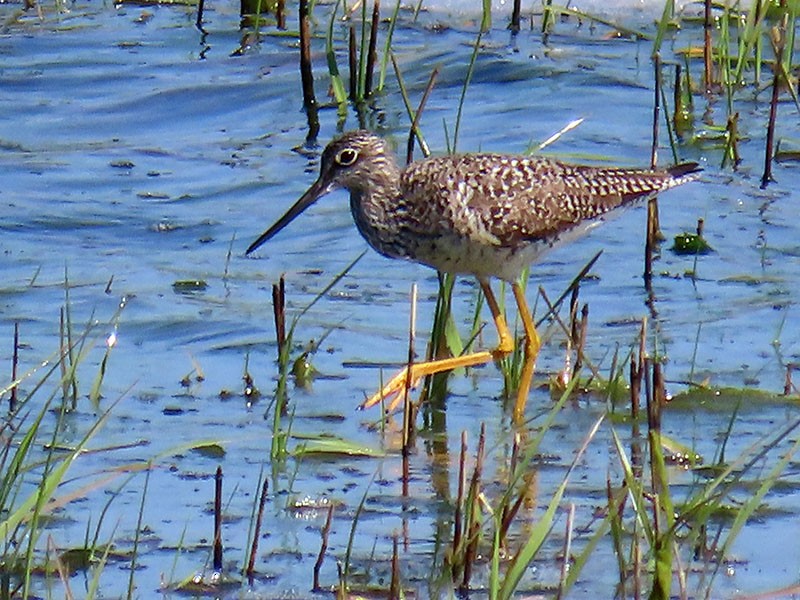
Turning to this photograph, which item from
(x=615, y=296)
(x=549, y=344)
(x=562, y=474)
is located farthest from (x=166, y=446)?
(x=615, y=296)

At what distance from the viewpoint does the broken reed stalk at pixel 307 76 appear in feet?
35.1

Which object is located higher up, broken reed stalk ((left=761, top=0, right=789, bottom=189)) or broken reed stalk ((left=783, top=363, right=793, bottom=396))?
broken reed stalk ((left=761, top=0, right=789, bottom=189))

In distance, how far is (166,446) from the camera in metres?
6.45

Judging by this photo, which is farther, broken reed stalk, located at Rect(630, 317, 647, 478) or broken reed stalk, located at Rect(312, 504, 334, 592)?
broken reed stalk, located at Rect(630, 317, 647, 478)

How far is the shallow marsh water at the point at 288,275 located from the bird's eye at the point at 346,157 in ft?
2.66

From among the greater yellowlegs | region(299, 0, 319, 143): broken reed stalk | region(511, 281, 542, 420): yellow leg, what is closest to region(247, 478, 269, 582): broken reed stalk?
region(511, 281, 542, 420): yellow leg

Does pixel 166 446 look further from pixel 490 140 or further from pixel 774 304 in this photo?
pixel 490 140

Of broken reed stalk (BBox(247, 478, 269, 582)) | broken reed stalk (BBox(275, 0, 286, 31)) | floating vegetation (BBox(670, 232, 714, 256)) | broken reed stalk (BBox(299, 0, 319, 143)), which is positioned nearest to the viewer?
broken reed stalk (BBox(247, 478, 269, 582))

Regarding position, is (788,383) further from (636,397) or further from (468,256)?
(468,256)

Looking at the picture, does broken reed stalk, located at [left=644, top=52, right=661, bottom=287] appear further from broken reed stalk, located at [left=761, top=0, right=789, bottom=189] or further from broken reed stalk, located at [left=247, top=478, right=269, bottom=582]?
broken reed stalk, located at [left=247, top=478, right=269, bottom=582]

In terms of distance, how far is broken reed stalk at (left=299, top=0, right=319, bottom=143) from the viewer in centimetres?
1070

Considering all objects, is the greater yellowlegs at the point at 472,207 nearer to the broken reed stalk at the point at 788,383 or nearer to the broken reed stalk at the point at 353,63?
the broken reed stalk at the point at 788,383

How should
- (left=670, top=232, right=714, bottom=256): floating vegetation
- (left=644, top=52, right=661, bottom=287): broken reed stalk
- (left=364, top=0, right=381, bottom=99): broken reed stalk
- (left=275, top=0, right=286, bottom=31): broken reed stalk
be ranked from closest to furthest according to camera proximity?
(left=644, top=52, right=661, bottom=287): broken reed stalk < (left=670, top=232, right=714, bottom=256): floating vegetation < (left=364, top=0, right=381, bottom=99): broken reed stalk < (left=275, top=0, right=286, bottom=31): broken reed stalk

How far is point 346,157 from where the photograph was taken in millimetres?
7555
